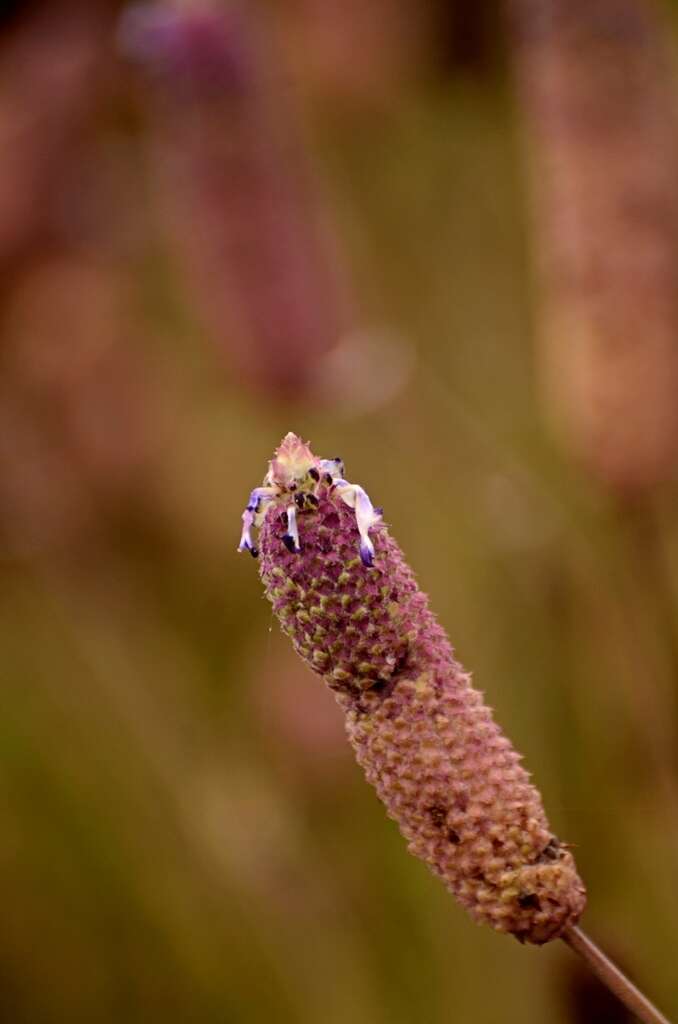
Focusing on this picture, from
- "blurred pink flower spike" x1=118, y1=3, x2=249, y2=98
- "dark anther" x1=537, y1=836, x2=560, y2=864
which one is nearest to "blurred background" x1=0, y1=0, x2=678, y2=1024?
"blurred pink flower spike" x1=118, y1=3, x2=249, y2=98

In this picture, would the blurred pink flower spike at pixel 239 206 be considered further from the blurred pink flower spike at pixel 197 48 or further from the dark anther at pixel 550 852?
the dark anther at pixel 550 852

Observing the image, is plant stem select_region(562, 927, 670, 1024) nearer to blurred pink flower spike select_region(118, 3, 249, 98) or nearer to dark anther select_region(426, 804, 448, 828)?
dark anther select_region(426, 804, 448, 828)

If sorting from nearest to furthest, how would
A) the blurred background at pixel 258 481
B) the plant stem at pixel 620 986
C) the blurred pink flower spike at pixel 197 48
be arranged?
the plant stem at pixel 620 986 → the blurred background at pixel 258 481 → the blurred pink flower spike at pixel 197 48

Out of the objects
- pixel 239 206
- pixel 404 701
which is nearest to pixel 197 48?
pixel 239 206

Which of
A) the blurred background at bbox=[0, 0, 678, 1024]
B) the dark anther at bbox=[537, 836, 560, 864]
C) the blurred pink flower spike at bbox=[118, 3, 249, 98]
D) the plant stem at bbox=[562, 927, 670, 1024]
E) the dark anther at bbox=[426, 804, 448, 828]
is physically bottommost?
the plant stem at bbox=[562, 927, 670, 1024]

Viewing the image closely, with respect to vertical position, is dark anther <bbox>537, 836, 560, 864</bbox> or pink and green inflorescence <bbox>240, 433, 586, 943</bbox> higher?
pink and green inflorescence <bbox>240, 433, 586, 943</bbox>

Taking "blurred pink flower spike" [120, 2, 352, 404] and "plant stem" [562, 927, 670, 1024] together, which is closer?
"plant stem" [562, 927, 670, 1024]

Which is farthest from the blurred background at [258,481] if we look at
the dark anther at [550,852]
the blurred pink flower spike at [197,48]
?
the dark anther at [550,852]
